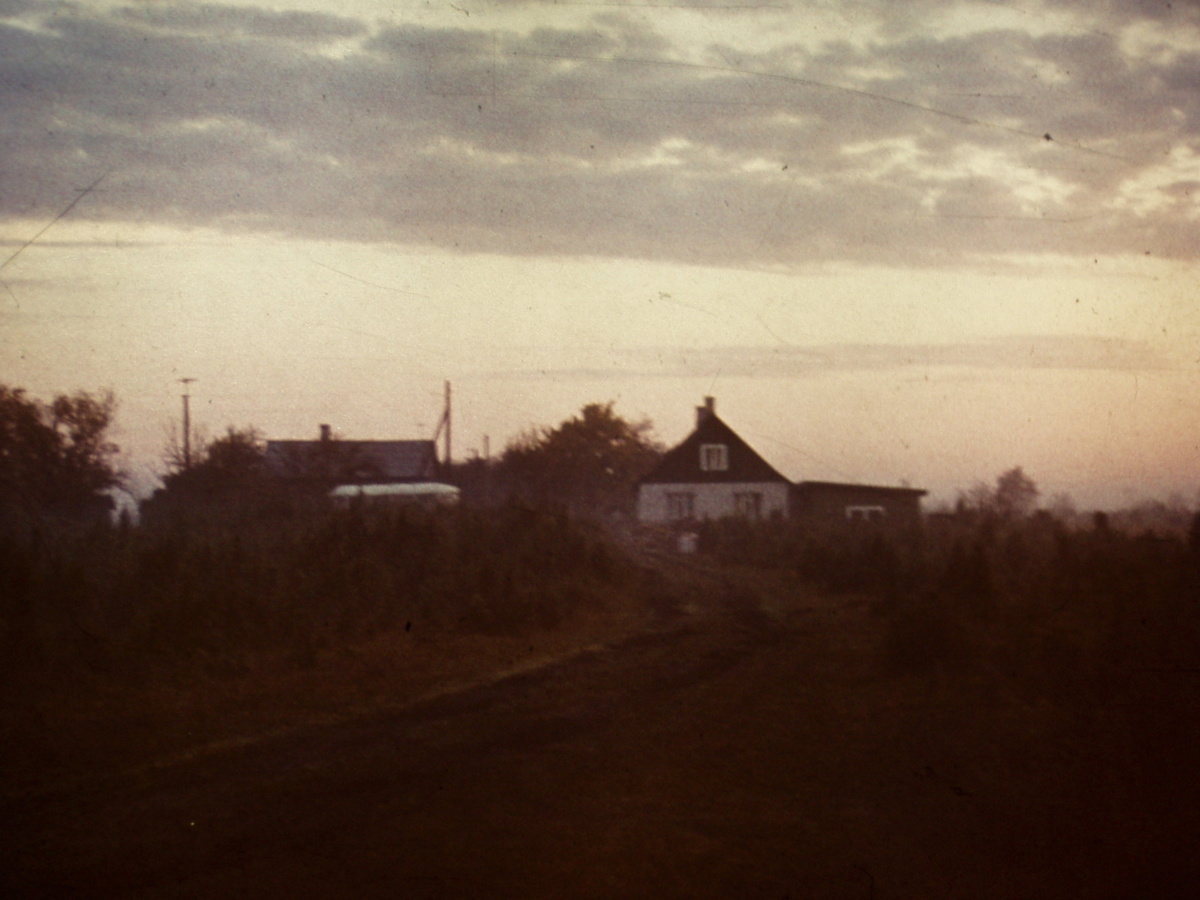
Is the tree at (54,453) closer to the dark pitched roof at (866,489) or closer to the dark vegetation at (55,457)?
the dark vegetation at (55,457)

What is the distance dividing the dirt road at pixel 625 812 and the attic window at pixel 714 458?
4089 centimetres

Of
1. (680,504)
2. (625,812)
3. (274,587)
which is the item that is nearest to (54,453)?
(274,587)

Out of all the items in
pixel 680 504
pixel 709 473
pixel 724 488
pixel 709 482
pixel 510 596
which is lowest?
pixel 510 596

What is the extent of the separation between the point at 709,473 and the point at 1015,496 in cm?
2259

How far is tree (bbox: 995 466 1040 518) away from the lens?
88.8 feet

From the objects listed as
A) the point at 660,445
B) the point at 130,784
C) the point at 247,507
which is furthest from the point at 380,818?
the point at 660,445

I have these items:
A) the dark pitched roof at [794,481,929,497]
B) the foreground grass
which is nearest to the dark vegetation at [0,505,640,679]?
the foreground grass

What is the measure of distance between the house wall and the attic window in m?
0.89

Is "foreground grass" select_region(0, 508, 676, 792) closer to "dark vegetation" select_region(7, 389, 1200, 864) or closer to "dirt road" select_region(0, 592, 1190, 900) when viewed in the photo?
"dark vegetation" select_region(7, 389, 1200, 864)

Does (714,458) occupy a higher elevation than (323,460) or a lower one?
higher

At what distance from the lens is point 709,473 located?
51.0m

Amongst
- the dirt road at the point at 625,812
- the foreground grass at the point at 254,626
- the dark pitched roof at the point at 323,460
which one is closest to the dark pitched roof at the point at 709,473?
the dark pitched roof at the point at 323,460

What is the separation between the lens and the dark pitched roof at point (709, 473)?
50594 mm

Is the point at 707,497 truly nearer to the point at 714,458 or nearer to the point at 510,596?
the point at 714,458
